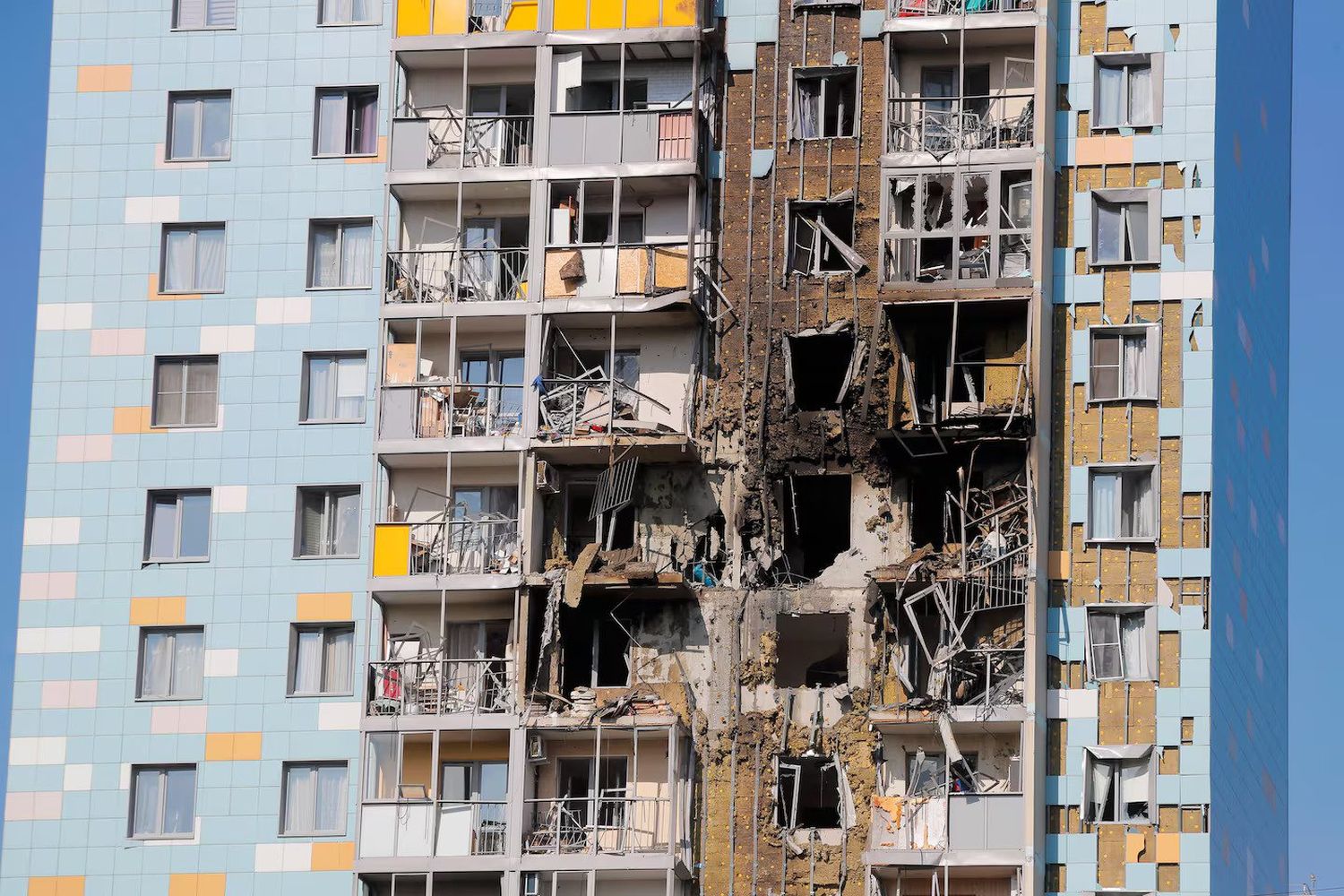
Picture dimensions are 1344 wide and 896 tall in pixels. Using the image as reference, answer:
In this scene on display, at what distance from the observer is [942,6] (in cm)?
8150

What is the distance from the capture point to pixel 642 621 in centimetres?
7975

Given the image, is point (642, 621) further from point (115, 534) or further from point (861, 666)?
point (115, 534)

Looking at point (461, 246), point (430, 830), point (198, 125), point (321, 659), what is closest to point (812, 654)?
point (430, 830)

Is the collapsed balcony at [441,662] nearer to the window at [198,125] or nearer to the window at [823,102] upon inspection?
the window at [198,125]

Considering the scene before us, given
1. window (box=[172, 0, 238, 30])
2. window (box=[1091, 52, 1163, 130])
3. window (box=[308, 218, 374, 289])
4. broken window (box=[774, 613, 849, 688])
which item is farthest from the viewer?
window (box=[172, 0, 238, 30])

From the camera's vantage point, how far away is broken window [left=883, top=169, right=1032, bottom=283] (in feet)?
259

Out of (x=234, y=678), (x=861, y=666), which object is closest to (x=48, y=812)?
(x=234, y=678)

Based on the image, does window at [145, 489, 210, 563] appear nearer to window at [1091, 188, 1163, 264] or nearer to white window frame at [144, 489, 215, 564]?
white window frame at [144, 489, 215, 564]

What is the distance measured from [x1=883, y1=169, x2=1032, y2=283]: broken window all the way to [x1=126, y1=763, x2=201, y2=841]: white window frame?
2288 centimetres

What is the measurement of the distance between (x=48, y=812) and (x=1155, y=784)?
96.2ft

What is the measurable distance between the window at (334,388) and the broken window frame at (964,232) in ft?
48.7

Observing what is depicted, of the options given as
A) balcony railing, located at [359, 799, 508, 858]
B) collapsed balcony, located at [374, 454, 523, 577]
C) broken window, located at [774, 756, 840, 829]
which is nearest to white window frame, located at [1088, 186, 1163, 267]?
broken window, located at [774, 756, 840, 829]

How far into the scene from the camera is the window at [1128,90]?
8044 cm

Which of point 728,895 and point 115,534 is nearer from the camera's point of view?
point 728,895
